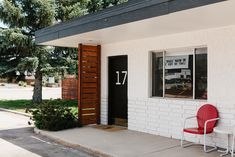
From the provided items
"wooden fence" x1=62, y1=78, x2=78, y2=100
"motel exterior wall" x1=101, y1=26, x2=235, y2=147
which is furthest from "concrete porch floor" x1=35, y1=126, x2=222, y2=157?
"wooden fence" x1=62, y1=78, x2=78, y2=100

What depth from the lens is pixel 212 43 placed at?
7.86 meters

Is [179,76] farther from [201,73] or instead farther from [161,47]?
[161,47]

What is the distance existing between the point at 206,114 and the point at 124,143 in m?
2.11

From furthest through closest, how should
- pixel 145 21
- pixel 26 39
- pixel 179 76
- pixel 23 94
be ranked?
pixel 23 94 → pixel 26 39 → pixel 179 76 → pixel 145 21

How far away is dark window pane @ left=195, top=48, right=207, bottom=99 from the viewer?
27.1ft

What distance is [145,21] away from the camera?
6961 millimetres

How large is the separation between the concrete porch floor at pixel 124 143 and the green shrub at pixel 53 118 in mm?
297

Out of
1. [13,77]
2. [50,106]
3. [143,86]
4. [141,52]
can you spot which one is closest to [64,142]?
[50,106]

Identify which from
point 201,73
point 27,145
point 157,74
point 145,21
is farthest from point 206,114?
point 27,145

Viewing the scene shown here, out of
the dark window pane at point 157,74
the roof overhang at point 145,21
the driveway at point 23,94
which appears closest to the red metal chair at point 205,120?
the dark window pane at point 157,74

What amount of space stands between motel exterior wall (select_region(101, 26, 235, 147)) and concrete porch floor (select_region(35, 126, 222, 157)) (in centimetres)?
41

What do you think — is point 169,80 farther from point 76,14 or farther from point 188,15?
point 76,14

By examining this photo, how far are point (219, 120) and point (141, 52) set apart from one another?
129 inches

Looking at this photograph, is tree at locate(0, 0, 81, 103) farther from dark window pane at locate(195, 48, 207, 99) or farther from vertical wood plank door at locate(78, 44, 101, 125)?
dark window pane at locate(195, 48, 207, 99)
